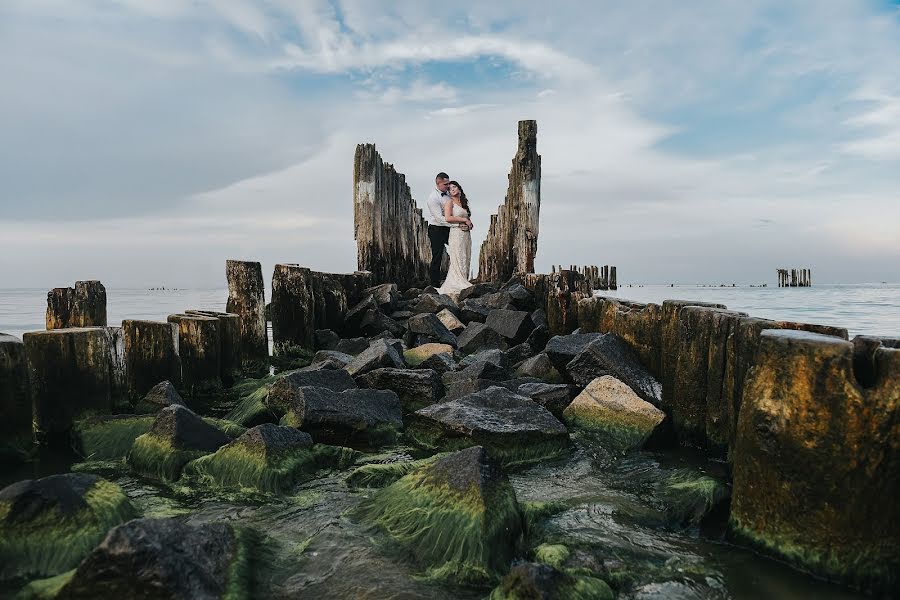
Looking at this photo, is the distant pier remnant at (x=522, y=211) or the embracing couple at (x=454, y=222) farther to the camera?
the embracing couple at (x=454, y=222)

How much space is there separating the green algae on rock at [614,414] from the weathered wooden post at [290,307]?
4.85m

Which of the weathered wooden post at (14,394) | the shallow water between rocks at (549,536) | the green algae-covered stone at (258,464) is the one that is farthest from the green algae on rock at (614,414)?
the weathered wooden post at (14,394)

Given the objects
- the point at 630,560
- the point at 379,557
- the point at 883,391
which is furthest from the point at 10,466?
the point at 883,391

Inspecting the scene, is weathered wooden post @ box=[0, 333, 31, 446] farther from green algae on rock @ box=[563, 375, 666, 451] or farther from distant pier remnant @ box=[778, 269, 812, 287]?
distant pier remnant @ box=[778, 269, 812, 287]

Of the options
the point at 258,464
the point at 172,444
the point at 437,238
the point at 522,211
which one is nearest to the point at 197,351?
the point at 172,444

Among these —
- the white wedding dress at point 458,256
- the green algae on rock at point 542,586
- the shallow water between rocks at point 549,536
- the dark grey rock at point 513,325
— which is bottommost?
the shallow water between rocks at point 549,536

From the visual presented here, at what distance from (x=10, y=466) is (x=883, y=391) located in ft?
16.6

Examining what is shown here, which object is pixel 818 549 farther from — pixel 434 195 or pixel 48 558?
pixel 434 195

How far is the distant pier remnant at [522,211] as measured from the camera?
14117 mm

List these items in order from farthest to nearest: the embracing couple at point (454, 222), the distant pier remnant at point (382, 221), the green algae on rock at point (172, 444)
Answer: the embracing couple at point (454, 222), the distant pier remnant at point (382, 221), the green algae on rock at point (172, 444)


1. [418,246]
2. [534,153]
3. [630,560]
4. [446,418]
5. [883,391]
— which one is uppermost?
[534,153]

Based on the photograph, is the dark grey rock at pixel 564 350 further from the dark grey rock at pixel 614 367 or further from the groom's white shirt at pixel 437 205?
the groom's white shirt at pixel 437 205

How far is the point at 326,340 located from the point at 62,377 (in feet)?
15.6

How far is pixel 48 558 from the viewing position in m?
2.70
